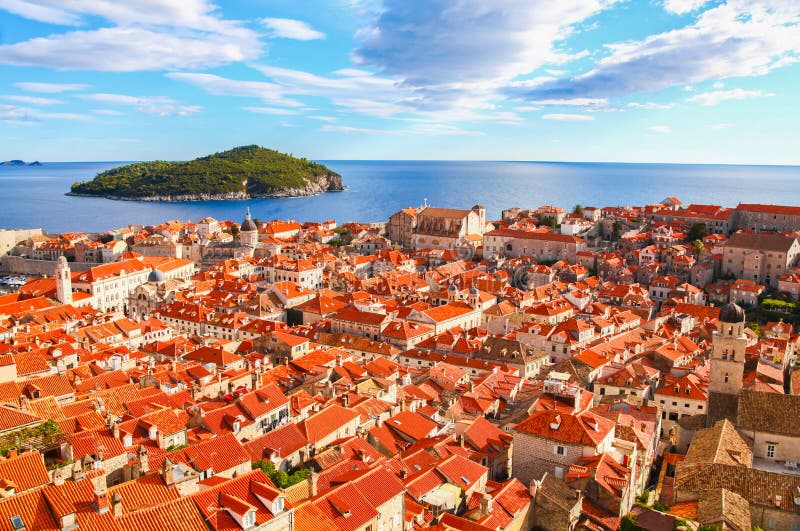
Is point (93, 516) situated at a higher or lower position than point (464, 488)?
higher

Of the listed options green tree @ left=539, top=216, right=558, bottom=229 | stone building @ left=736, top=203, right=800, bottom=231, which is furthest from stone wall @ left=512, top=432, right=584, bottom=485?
green tree @ left=539, top=216, right=558, bottom=229

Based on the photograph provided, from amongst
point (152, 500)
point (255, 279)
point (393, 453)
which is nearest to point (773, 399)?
point (393, 453)

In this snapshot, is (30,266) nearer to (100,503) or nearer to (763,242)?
(100,503)

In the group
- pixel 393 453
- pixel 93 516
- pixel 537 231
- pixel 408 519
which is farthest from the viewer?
pixel 537 231

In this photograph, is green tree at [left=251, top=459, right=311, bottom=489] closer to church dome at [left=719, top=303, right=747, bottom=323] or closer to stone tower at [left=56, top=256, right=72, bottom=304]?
church dome at [left=719, top=303, right=747, bottom=323]

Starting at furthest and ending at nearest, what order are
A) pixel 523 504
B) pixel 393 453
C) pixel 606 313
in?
1. pixel 606 313
2. pixel 393 453
3. pixel 523 504

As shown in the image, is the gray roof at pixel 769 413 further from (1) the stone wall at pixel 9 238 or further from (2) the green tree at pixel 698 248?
(1) the stone wall at pixel 9 238

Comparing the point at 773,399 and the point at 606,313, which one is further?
the point at 606,313

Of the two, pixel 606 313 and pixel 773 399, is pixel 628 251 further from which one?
pixel 773 399
